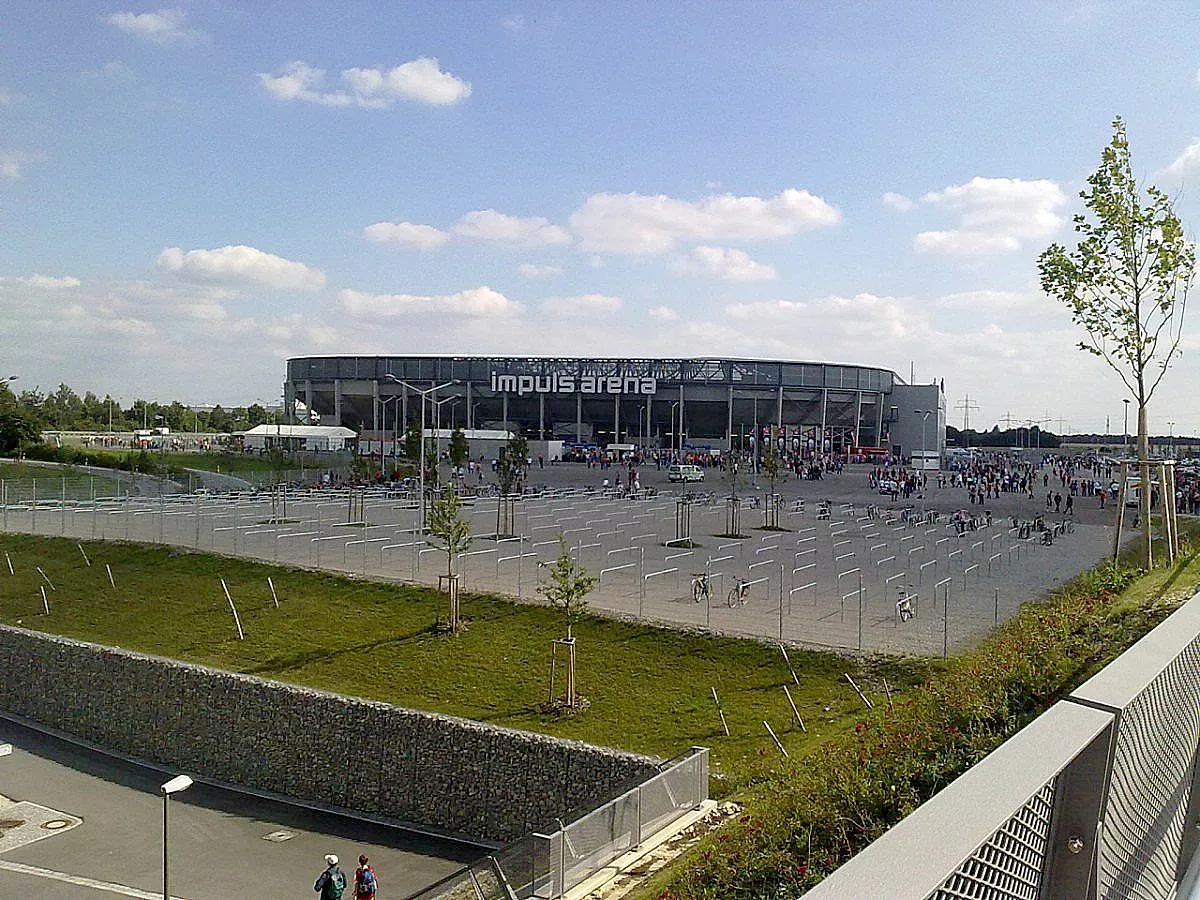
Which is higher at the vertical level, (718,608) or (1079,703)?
(1079,703)

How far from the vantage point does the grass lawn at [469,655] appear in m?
18.0

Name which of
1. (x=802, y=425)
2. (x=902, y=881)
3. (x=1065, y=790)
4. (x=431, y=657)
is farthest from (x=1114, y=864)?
(x=802, y=425)

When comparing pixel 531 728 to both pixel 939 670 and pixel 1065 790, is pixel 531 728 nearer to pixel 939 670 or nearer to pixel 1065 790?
pixel 939 670

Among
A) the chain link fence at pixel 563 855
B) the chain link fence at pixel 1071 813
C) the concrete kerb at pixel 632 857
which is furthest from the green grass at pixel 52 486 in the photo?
the chain link fence at pixel 1071 813

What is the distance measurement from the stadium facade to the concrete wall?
69.4 meters

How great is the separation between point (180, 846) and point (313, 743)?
3.33 m

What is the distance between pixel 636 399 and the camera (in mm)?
101500

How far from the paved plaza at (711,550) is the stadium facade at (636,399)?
140 feet

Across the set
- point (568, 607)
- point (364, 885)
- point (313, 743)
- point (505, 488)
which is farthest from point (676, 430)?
point (364, 885)

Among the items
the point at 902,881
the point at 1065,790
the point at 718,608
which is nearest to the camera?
the point at 902,881

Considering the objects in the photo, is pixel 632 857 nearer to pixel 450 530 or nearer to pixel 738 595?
pixel 738 595

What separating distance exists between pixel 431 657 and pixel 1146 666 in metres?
→ 20.9

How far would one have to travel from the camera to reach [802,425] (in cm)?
10731

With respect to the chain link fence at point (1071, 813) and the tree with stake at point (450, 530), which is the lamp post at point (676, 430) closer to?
the tree with stake at point (450, 530)
